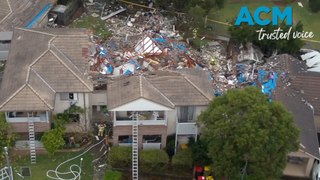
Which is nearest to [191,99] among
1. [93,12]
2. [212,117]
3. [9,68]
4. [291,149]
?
[212,117]

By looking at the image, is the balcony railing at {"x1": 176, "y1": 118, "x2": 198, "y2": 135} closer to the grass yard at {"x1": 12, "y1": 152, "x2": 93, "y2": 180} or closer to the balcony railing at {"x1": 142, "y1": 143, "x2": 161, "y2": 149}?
the balcony railing at {"x1": 142, "y1": 143, "x2": 161, "y2": 149}

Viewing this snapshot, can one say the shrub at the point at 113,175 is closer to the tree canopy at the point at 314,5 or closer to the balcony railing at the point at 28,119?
the balcony railing at the point at 28,119

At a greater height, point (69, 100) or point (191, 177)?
point (69, 100)

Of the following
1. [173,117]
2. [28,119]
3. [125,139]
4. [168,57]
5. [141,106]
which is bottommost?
[125,139]

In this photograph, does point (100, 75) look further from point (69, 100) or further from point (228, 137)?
point (228, 137)

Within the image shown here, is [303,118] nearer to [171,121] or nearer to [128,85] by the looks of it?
[171,121]

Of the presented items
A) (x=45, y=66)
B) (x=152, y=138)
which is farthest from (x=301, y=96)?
(x=45, y=66)

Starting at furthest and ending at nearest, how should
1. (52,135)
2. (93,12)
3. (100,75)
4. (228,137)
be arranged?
(93,12), (100,75), (52,135), (228,137)
